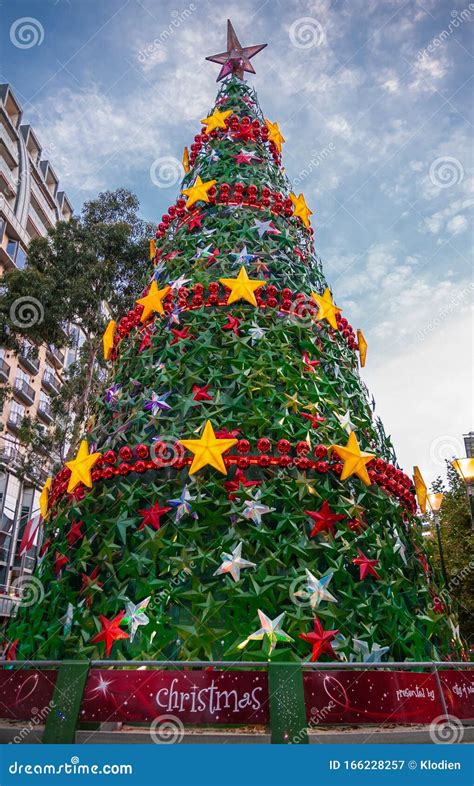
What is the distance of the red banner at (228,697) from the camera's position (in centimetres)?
372

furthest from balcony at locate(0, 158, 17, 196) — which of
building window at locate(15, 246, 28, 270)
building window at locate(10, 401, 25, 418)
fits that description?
building window at locate(10, 401, 25, 418)


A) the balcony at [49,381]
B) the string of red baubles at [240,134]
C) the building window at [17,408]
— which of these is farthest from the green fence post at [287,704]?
the balcony at [49,381]

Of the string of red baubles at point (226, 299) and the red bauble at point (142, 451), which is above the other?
the string of red baubles at point (226, 299)

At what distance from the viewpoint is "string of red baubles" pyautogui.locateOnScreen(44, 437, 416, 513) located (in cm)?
536

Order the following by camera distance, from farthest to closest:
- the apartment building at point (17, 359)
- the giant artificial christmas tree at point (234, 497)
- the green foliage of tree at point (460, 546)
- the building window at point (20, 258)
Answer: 1. the building window at point (20, 258)
2. the apartment building at point (17, 359)
3. the green foliage of tree at point (460, 546)
4. the giant artificial christmas tree at point (234, 497)

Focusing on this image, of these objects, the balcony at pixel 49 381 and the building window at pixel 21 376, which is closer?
the building window at pixel 21 376

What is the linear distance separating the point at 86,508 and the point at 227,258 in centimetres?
381

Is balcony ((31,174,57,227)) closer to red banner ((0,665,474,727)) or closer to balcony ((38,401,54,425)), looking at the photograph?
balcony ((38,401,54,425))

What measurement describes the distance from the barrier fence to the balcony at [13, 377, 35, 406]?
2782 centimetres

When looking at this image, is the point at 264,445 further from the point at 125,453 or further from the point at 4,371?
the point at 4,371

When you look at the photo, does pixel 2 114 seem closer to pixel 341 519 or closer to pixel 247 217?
pixel 247 217

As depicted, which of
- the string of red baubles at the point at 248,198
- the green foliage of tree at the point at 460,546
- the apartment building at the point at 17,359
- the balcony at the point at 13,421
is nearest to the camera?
the string of red baubles at the point at 248,198

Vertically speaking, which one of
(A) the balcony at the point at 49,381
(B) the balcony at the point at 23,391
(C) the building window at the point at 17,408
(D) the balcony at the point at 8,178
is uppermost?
(D) the balcony at the point at 8,178

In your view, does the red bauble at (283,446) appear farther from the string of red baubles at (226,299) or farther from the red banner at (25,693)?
the red banner at (25,693)
